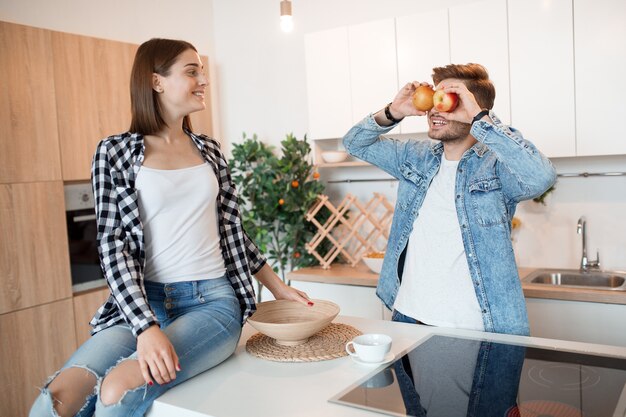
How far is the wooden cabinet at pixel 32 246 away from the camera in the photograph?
106 inches

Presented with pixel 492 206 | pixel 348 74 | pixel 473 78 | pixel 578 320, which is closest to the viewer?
pixel 492 206

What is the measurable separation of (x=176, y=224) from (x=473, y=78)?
1.11 metres

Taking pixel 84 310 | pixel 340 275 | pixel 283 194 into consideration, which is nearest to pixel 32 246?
pixel 84 310

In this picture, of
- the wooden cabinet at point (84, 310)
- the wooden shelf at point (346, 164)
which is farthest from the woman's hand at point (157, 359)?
the wooden shelf at point (346, 164)

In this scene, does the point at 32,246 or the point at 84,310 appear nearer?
Answer: the point at 32,246

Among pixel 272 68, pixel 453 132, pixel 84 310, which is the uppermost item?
pixel 272 68

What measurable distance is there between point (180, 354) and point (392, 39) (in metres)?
2.23

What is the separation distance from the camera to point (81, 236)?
3068 mm

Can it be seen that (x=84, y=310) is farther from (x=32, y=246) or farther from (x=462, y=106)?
(x=462, y=106)

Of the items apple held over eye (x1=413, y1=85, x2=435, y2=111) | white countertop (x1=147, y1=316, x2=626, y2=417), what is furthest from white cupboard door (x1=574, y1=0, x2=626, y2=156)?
white countertop (x1=147, y1=316, x2=626, y2=417)

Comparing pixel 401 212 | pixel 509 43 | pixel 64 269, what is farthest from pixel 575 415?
pixel 64 269

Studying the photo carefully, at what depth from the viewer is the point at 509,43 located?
2684mm

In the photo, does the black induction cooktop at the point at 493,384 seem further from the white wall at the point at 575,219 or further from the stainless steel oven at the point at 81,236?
the stainless steel oven at the point at 81,236

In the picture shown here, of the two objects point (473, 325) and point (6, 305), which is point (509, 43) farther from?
point (6, 305)
